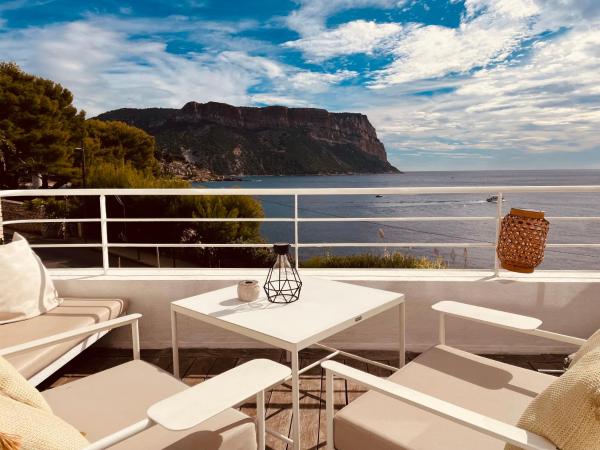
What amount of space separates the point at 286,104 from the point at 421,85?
1084 inches

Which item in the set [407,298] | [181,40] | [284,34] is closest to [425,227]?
[284,34]

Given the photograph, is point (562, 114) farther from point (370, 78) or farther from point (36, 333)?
point (36, 333)

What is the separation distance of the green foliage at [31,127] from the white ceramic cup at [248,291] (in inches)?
1082

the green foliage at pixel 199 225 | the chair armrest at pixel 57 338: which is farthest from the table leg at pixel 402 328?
the green foliage at pixel 199 225

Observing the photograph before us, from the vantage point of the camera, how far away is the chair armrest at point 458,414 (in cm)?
97

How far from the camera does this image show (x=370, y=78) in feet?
153

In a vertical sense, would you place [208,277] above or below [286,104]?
below

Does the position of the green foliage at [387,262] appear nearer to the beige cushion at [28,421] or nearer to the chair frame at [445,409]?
the chair frame at [445,409]

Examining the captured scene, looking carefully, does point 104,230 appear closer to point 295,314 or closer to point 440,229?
point 295,314

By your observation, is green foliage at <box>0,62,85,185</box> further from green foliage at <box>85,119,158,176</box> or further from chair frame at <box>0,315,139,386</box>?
chair frame at <box>0,315,139,386</box>

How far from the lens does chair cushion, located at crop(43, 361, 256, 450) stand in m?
1.29

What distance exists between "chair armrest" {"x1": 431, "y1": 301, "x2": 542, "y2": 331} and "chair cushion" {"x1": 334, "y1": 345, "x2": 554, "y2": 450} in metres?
0.17

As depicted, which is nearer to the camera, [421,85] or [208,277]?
[208,277]

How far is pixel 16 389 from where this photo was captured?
3.58 feet
